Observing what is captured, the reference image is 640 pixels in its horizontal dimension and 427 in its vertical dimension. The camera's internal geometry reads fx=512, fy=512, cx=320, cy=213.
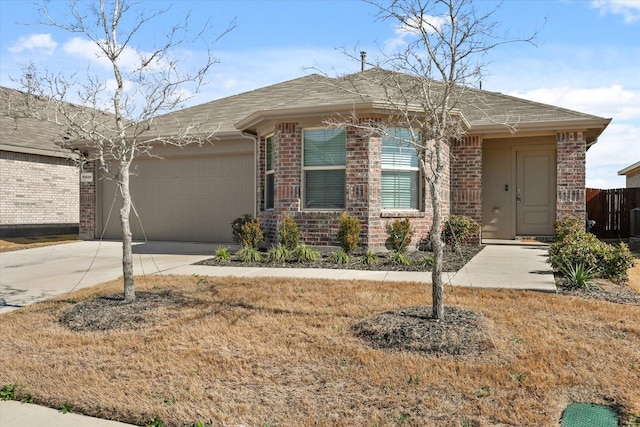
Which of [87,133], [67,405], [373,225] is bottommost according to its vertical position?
[67,405]

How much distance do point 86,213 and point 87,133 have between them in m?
11.0

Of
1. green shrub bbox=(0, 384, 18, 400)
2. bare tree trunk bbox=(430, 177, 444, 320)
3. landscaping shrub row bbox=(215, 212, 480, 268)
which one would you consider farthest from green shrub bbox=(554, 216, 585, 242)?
green shrub bbox=(0, 384, 18, 400)

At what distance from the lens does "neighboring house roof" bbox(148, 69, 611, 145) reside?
418 inches

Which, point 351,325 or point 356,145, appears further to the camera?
point 356,145

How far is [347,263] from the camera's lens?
31.1 feet

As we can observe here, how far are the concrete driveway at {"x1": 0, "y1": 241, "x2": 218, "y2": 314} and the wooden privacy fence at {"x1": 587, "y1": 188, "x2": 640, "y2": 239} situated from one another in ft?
39.6

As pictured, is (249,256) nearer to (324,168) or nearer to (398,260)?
(324,168)

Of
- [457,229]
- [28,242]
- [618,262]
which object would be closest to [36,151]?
[28,242]

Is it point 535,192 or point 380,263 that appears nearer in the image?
point 380,263

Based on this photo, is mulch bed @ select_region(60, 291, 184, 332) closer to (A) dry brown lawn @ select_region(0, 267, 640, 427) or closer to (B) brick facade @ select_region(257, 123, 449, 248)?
(A) dry brown lawn @ select_region(0, 267, 640, 427)

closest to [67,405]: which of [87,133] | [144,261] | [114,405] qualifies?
[114,405]

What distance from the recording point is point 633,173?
2478 cm

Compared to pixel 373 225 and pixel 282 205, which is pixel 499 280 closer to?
pixel 373 225

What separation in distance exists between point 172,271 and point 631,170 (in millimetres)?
23127
